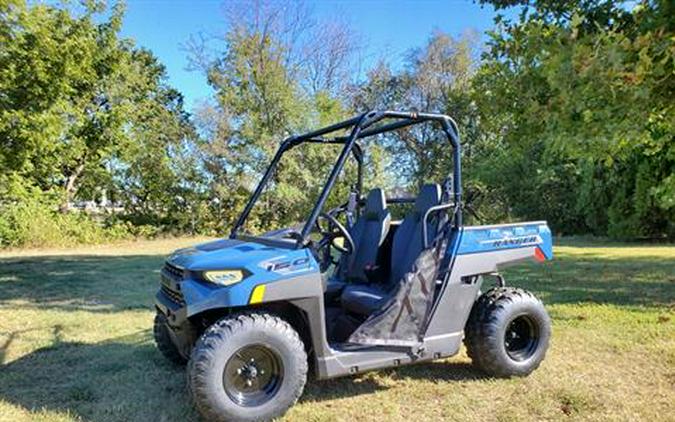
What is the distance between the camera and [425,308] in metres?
3.44

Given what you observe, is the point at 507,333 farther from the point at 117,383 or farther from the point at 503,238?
the point at 117,383

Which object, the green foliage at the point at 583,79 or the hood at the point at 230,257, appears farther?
the hood at the point at 230,257

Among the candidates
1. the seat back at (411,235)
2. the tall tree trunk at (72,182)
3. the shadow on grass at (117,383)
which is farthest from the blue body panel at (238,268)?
the tall tree trunk at (72,182)

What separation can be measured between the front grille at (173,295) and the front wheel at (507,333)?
6.28ft

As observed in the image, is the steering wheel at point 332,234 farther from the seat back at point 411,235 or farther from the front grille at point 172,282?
the front grille at point 172,282

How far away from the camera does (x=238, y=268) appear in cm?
303

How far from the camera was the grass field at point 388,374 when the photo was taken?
10.5ft

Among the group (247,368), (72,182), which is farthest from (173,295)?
(72,182)

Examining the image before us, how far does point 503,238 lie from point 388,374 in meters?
1.21

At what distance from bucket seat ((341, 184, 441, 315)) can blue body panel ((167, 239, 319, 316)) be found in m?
0.60

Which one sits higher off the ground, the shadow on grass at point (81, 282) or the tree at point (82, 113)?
the tree at point (82, 113)

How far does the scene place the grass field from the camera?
3.20m

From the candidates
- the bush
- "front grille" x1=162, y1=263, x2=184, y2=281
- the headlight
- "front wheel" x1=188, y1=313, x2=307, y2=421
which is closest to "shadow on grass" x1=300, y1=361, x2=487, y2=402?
"front wheel" x1=188, y1=313, x2=307, y2=421

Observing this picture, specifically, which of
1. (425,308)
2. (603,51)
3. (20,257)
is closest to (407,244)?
(425,308)
